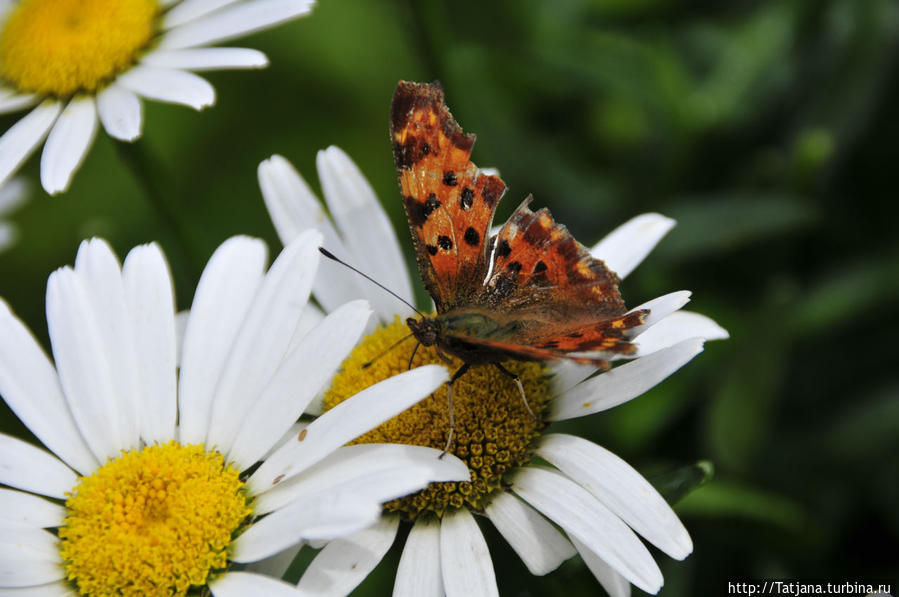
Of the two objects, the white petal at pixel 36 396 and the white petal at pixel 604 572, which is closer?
the white petal at pixel 604 572

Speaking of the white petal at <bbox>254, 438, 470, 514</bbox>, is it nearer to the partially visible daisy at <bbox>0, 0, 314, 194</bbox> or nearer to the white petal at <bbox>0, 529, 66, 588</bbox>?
the white petal at <bbox>0, 529, 66, 588</bbox>

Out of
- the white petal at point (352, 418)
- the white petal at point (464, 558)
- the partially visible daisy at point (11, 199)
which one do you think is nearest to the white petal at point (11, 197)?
the partially visible daisy at point (11, 199)

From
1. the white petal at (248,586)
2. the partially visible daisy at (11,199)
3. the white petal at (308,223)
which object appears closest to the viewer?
the white petal at (248,586)

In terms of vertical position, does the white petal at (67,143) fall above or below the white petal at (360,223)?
above

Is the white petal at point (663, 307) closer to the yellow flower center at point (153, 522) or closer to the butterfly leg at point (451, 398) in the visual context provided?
the butterfly leg at point (451, 398)

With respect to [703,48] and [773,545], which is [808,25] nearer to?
[703,48]
